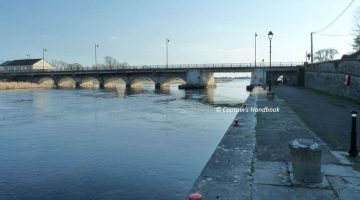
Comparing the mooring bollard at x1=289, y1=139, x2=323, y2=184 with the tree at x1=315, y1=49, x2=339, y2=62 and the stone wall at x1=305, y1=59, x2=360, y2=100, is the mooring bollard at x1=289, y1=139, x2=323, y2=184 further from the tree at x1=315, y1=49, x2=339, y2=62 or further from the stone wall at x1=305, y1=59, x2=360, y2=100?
the tree at x1=315, y1=49, x2=339, y2=62

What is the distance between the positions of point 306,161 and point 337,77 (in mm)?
30152

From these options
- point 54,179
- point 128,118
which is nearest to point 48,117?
point 128,118

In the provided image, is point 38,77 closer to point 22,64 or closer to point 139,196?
point 22,64

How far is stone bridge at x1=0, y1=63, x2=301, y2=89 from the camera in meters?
71.1

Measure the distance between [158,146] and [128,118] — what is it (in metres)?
10.6

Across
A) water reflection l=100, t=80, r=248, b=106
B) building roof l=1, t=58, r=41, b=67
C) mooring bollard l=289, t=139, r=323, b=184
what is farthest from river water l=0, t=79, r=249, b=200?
building roof l=1, t=58, r=41, b=67

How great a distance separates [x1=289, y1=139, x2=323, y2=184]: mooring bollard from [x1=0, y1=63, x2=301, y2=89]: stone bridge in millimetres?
58637

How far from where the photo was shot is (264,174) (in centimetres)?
802

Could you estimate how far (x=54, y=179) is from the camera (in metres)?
10.5

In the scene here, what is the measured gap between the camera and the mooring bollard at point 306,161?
279 inches

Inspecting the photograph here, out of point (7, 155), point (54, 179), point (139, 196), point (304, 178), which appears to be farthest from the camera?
point (7, 155)

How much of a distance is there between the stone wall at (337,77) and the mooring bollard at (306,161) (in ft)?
70.1

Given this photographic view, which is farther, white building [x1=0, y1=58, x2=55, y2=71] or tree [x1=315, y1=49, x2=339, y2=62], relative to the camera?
white building [x1=0, y1=58, x2=55, y2=71]

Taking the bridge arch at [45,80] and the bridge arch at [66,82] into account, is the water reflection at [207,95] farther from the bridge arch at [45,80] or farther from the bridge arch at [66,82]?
the bridge arch at [45,80]
